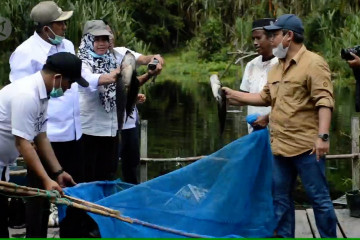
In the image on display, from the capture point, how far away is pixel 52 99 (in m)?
5.69

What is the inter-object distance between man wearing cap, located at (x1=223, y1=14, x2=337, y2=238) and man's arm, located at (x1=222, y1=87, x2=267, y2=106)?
0.23 meters

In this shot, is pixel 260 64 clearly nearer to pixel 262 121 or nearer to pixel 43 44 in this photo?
pixel 262 121

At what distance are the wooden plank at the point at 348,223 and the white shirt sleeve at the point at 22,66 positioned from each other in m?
2.41

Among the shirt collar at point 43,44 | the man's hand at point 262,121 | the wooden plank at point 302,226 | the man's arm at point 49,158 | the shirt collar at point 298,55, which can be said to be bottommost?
the wooden plank at point 302,226

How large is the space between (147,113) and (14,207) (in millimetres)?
12137

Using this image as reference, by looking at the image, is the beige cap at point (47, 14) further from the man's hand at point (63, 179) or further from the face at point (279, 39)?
the face at point (279, 39)

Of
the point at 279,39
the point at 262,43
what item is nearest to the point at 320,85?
the point at 279,39

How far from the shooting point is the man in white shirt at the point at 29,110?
458 centimetres

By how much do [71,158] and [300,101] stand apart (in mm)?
1634

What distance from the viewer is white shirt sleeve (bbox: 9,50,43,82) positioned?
551 centimetres

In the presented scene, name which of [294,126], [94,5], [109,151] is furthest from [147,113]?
[294,126]

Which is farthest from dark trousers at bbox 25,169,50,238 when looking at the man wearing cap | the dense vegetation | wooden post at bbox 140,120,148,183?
the dense vegetation

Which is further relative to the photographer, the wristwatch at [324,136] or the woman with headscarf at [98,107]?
the woman with headscarf at [98,107]

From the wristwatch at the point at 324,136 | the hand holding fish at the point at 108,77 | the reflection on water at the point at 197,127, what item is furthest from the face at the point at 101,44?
the reflection on water at the point at 197,127
